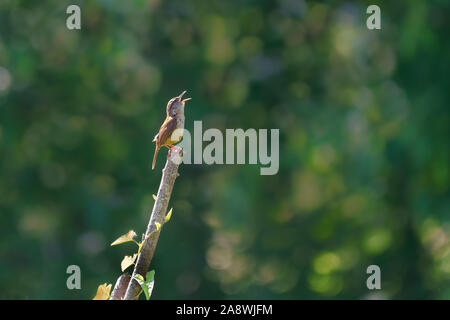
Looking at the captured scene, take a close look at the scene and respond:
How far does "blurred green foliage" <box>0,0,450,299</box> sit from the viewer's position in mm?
6500

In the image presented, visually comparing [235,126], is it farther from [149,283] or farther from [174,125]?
[149,283]

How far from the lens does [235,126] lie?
6.83 m

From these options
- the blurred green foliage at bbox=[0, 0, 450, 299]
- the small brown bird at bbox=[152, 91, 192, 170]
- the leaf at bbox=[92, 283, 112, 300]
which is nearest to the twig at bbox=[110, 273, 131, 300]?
the leaf at bbox=[92, 283, 112, 300]

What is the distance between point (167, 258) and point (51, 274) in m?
1.13

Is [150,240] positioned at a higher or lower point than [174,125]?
lower

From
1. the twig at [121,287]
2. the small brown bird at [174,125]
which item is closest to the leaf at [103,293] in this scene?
the twig at [121,287]

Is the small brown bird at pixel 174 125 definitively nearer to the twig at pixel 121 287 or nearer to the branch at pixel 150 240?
the branch at pixel 150 240

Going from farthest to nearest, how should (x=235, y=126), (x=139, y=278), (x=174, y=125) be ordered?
(x=235, y=126)
(x=174, y=125)
(x=139, y=278)

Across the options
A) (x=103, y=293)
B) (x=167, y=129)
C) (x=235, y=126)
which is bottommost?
(x=103, y=293)


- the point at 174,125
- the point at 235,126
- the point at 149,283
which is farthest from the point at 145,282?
the point at 235,126

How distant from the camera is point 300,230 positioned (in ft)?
24.5

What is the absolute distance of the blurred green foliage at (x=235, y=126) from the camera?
6.50 m

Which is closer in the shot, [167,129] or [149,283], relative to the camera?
[149,283]
